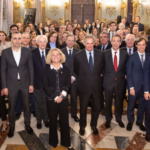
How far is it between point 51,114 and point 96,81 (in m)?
0.87

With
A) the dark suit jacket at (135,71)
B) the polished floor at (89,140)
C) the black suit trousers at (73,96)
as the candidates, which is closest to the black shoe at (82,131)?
the polished floor at (89,140)

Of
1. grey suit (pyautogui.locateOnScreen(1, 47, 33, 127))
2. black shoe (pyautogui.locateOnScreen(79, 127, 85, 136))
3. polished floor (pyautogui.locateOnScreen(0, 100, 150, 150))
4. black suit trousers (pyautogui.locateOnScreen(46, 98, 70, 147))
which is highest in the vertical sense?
grey suit (pyautogui.locateOnScreen(1, 47, 33, 127))

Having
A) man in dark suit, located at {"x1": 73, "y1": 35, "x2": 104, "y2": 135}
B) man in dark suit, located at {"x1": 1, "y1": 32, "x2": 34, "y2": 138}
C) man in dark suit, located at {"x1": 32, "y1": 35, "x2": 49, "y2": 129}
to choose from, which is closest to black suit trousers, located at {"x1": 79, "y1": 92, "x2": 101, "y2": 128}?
man in dark suit, located at {"x1": 73, "y1": 35, "x2": 104, "y2": 135}

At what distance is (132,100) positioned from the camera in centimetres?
293

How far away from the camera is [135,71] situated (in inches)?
110

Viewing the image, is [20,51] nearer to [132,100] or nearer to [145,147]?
[132,100]

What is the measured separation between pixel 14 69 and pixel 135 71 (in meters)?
1.96

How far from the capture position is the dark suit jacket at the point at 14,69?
258cm

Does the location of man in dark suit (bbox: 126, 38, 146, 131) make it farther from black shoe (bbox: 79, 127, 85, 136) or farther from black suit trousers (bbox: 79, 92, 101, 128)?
black shoe (bbox: 79, 127, 85, 136)

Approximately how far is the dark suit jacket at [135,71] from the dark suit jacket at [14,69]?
1.63 m

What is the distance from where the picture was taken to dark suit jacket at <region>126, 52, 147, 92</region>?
109 inches

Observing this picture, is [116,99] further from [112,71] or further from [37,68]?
[37,68]

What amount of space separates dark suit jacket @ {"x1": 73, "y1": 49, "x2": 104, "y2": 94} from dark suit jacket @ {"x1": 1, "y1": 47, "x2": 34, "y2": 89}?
79 centimetres

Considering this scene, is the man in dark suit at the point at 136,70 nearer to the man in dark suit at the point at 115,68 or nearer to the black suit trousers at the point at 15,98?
the man in dark suit at the point at 115,68
